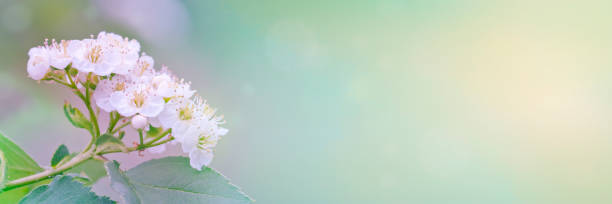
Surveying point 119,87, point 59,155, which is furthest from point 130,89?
point 59,155

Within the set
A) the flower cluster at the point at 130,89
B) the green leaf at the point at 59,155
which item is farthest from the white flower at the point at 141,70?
the green leaf at the point at 59,155

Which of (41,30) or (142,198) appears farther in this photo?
(41,30)

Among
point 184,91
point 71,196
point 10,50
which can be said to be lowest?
point 71,196

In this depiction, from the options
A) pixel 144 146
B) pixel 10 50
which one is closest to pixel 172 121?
pixel 144 146

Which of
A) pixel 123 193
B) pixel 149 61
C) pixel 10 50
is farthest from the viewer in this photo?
pixel 10 50

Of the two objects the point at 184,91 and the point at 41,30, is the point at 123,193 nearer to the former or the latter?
the point at 184,91

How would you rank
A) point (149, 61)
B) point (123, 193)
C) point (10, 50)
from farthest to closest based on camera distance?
point (10, 50)
point (149, 61)
point (123, 193)
